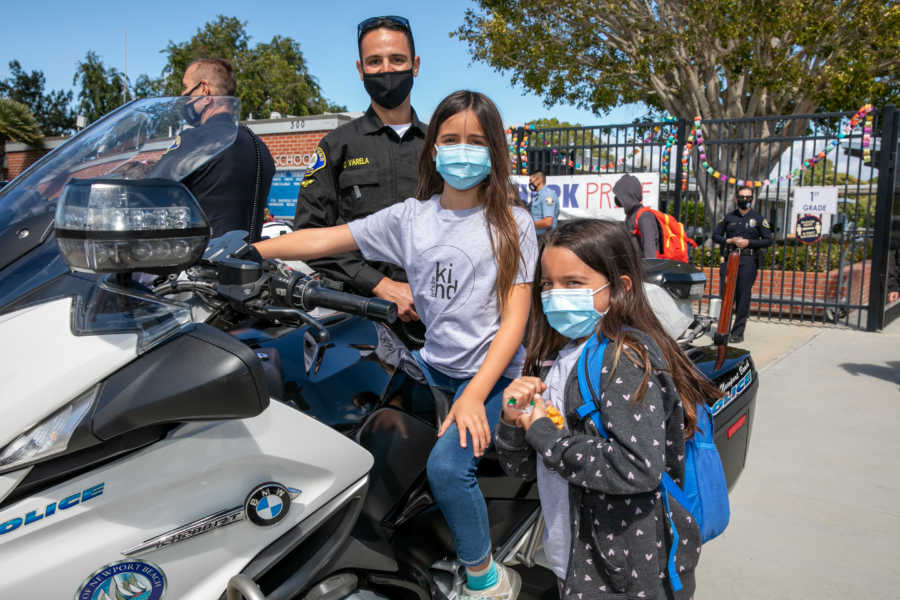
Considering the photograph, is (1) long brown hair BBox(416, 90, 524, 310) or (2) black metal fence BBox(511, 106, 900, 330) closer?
(1) long brown hair BBox(416, 90, 524, 310)

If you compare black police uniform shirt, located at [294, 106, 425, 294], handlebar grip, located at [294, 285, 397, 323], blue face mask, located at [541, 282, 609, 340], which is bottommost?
blue face mask, located at [541, 282, 609, 340]

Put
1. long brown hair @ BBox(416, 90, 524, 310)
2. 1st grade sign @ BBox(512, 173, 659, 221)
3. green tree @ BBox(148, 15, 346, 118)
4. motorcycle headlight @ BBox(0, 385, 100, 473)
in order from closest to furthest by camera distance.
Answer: motorcycle headlight @ BBox(0, 385, 100, 473) → long brown hair @ BBox(416, 90, 524, 310) → 1st grade sign @ BBox(512, 173, 659, 221) → green tree @ BBox(148, 15, 346, 118)

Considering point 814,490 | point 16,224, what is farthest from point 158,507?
point 814,490

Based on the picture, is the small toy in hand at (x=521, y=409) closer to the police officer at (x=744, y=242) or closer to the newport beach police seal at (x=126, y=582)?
the newport beach police seal at (x=126, y=582)

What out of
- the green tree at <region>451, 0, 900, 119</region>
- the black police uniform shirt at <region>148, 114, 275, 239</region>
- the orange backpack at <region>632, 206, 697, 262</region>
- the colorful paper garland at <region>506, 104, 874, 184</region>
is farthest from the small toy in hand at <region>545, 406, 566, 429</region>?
Result: the green tree at <region>451, 0, 900, 119</region>

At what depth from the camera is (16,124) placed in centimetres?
2441

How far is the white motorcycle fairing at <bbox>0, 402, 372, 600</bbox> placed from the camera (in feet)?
3.33

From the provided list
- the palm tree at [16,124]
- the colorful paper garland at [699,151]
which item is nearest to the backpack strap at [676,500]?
the colorful paper garland at [699,151]

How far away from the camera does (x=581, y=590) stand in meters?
1.47

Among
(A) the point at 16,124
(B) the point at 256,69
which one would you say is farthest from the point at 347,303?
(B) the point at 256,69

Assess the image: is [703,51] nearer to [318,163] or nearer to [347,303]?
[318,163]

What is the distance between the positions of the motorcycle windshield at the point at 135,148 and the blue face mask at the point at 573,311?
2.74 feet

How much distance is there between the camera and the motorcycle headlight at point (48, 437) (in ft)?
3.15

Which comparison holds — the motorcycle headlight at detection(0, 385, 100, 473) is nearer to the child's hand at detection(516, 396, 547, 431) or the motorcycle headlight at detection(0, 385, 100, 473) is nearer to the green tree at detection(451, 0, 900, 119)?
the child's hand at detection(516, 396, 547, 431)
